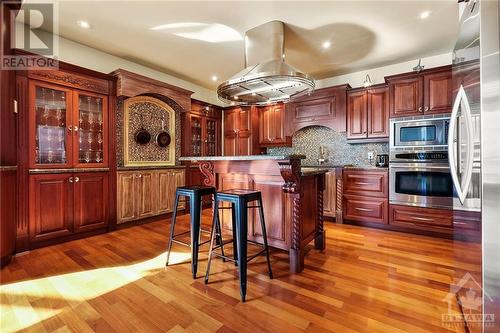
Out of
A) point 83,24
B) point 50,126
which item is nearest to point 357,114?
point 83,24

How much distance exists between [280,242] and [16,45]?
11.9ft

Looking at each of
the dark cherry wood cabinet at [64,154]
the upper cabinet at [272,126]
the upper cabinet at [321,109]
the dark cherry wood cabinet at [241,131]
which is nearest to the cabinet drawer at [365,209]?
the upper cabinet at [321,109]

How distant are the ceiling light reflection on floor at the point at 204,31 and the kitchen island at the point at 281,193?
1.58 m

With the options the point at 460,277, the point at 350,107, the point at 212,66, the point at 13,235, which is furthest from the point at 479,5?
the point at 13,235

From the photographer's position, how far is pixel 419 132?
314 cm

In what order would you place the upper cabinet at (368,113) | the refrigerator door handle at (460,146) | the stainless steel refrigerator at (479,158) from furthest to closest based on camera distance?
the upper cabinet at (368,113) → the refrigerator door handle at (460,146) → the stainless steel refrigerator at (479,158)

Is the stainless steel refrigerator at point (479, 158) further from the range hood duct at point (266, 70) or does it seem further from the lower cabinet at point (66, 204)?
the lower cabinet at point (66, 204)

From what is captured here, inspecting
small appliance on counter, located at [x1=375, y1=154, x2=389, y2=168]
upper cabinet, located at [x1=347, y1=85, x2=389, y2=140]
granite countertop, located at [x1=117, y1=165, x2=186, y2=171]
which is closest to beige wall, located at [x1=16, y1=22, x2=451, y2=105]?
upper cabinet, located at [x1=347, y1=85, x2=389, y2=140]

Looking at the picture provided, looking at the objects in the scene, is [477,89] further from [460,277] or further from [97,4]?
[97,4]

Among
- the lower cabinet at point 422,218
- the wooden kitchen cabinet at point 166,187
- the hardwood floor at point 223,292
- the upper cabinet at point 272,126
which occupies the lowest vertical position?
the hardwood floor at point 223,292

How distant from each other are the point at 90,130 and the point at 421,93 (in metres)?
4.54

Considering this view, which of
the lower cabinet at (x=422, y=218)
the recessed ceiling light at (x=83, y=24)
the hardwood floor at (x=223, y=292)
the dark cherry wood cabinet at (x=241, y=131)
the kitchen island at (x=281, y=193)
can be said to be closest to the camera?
the hardwood floor at (x=223, y=292)

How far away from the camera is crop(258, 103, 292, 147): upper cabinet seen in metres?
4.63

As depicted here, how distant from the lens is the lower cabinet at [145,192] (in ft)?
11.2
